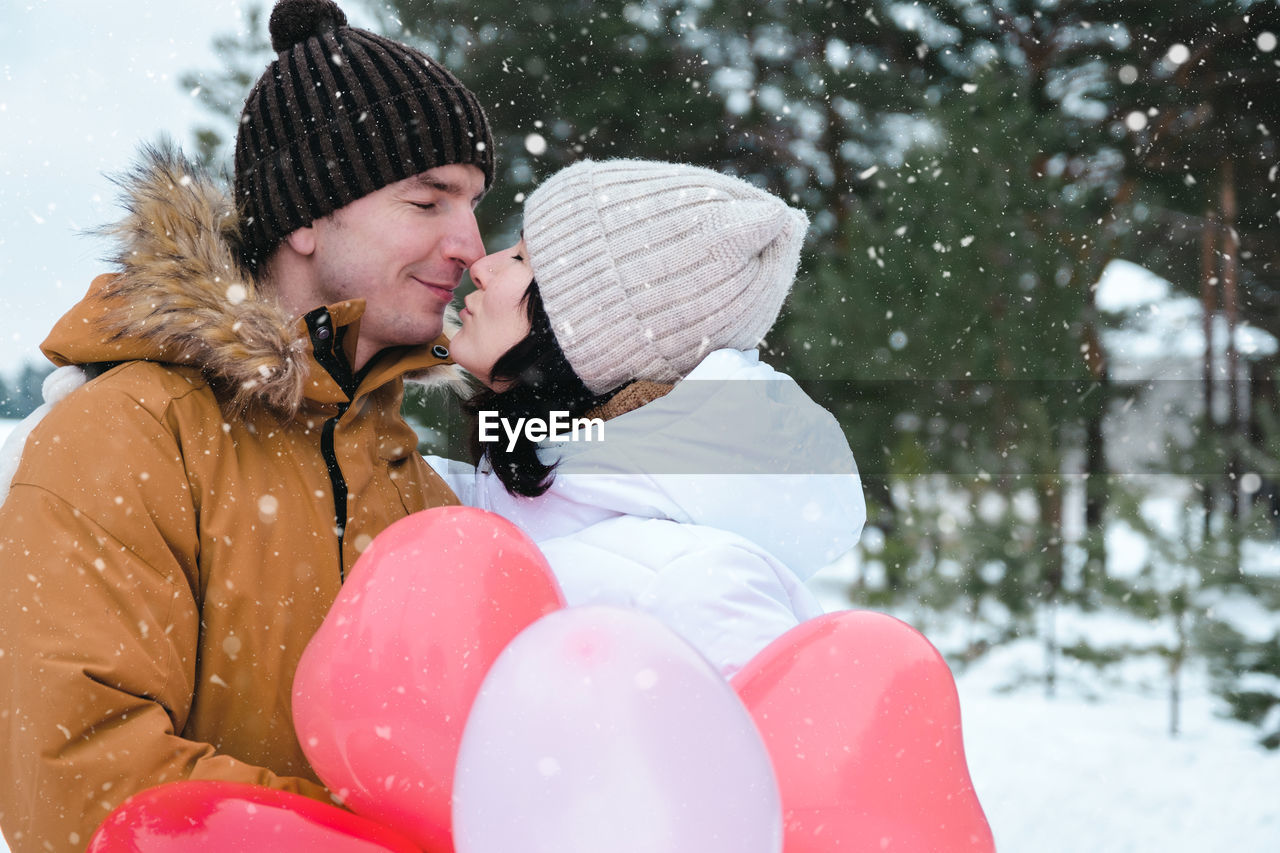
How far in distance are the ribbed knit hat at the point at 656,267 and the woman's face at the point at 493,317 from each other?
0.20ft

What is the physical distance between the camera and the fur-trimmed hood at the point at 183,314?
1.50 m

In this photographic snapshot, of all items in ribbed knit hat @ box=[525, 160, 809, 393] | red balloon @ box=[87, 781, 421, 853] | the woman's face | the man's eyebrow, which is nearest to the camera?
red balloon @ box=[87, 781, 421, 853]

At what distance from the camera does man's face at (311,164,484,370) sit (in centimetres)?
197

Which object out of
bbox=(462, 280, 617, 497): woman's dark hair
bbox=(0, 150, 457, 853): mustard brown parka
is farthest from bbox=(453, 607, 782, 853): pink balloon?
bbox=(462, 280, 617, 497): woman's dark hair

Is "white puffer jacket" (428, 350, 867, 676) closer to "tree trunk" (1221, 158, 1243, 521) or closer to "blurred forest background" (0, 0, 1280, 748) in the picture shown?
"blurred forest background" (0, 0, 1280, 748)

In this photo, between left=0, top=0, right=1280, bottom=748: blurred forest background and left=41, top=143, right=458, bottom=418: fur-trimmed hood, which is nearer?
left=41, top=143, right=458, bottom=418: fur-trimmed hood

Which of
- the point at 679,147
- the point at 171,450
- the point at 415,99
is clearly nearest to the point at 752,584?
the point at 171,450

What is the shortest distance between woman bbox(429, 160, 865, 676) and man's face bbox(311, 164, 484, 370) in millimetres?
98

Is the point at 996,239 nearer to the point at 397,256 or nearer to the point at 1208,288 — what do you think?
the point at 1208,288

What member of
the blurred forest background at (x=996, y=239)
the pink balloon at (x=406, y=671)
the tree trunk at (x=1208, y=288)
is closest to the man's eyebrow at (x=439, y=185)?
the pink balloon at (x=406, y=671)

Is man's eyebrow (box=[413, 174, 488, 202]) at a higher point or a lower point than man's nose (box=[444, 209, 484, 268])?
higher

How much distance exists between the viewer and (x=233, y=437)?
158cm

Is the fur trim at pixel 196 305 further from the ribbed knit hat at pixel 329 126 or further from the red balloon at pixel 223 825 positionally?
the red balloon at pixel 223 825

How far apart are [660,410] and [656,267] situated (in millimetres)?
271
